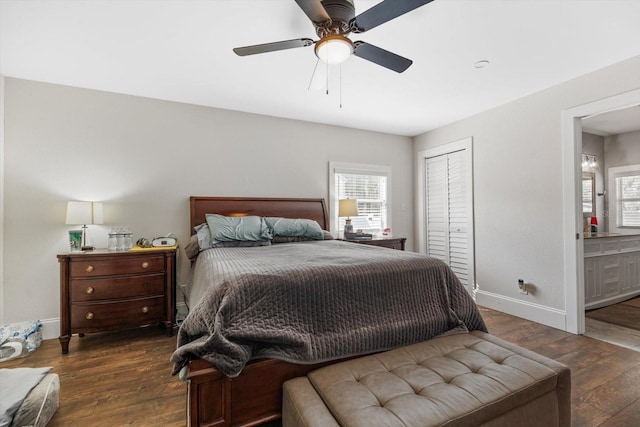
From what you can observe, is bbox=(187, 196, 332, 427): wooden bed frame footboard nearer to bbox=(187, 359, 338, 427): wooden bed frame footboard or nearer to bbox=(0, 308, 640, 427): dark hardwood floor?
bbox=(187, 359, 338, 427): wooden bed frame footboard

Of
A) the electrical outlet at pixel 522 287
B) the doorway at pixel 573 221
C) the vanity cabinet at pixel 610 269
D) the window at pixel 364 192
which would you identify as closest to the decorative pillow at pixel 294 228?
the window at pixel 364 192

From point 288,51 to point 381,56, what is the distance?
861mm

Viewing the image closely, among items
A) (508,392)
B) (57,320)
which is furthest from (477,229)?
(57,320)

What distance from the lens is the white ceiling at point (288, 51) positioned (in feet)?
6.29

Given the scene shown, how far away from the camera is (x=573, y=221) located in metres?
2.87

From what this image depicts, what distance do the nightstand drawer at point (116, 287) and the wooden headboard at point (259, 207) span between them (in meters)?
0.80

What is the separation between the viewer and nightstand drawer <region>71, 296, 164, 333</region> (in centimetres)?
254

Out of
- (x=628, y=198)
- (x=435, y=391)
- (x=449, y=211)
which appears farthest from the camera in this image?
(x=628, y=198)

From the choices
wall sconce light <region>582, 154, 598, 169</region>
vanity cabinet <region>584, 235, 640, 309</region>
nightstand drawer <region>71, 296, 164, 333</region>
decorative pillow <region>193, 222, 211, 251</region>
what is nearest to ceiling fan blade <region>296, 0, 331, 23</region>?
decorative pillow <region>193, 222, 211, 251</region>

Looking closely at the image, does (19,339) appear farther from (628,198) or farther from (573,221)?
(628,198)

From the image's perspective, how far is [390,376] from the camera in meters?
1.34

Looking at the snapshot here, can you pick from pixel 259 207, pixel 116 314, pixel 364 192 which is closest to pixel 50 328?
pixel 116 314

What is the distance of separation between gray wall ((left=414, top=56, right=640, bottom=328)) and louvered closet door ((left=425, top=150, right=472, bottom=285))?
0.72 feet

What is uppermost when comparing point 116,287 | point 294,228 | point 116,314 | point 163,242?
point 294,228
